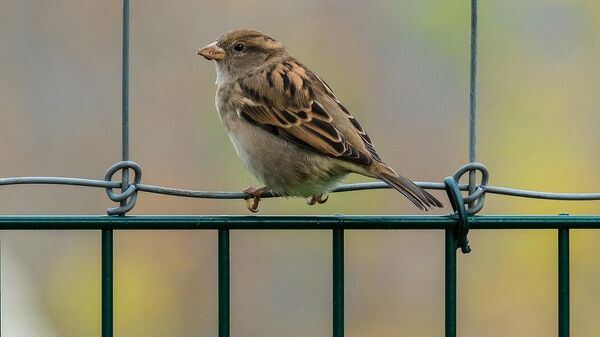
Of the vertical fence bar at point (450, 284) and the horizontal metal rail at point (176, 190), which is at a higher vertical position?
the horizontal metal rail at point (176, 190)

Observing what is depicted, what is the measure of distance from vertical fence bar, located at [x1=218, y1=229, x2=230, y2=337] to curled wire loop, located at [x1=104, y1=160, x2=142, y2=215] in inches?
9.8

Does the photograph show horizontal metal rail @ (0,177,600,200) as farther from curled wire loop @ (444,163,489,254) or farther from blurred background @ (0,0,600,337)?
blurred background @ (0,0,600,337)

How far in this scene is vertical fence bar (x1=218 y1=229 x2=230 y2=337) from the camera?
3.03 metres

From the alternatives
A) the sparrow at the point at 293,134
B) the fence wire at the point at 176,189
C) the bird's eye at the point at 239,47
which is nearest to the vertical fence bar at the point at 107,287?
the fence wire at the point at 176,189

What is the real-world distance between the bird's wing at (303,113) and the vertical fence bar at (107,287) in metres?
1.14

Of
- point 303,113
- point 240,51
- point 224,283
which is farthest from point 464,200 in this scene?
point 240,51

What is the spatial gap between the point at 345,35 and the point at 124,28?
6457mm

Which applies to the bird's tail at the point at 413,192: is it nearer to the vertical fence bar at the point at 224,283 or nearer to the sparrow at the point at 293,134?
the sparrow at the point at 293,134

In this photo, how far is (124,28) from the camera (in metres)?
3.01

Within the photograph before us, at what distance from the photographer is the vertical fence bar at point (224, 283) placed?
3027mm

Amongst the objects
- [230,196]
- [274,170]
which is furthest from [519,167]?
[230,196]

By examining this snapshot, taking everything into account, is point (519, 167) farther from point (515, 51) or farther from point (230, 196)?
point (230, 196)

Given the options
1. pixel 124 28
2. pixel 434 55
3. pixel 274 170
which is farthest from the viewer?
pixel 434 55

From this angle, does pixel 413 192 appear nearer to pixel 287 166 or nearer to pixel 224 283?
pixel 287 166
